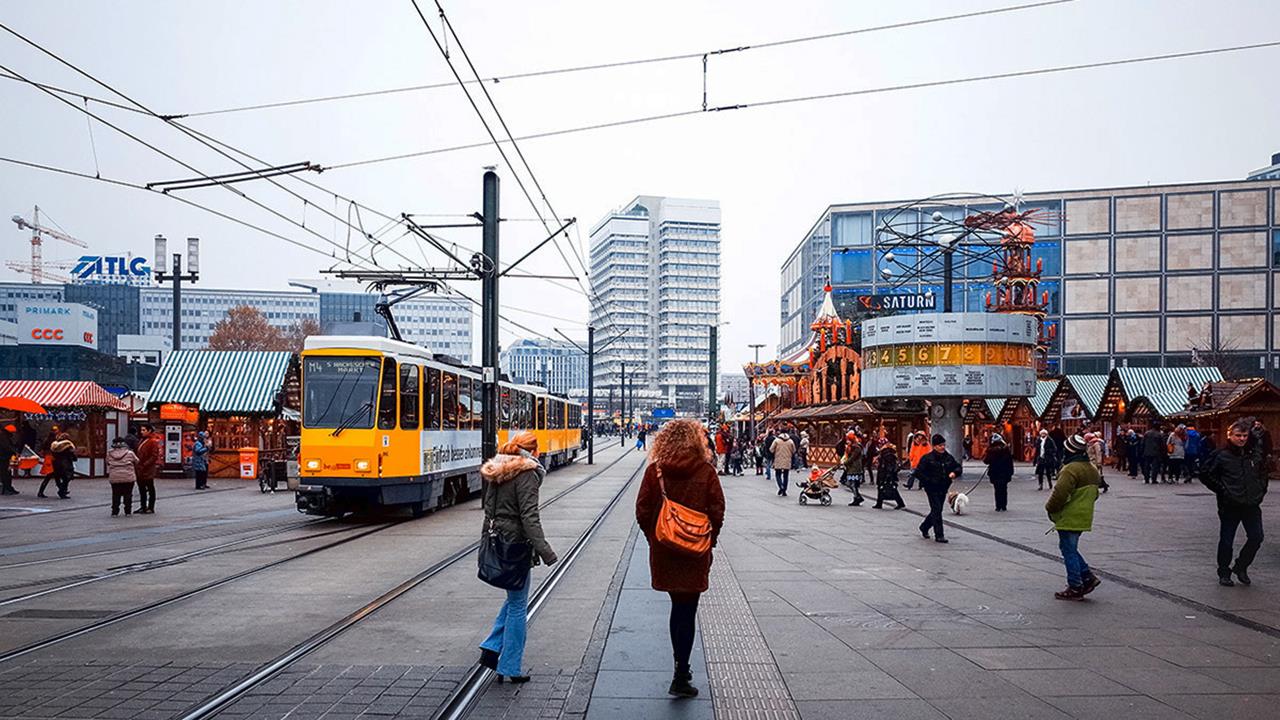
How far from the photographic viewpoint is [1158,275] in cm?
7631

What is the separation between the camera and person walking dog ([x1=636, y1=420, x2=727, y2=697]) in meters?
6.42

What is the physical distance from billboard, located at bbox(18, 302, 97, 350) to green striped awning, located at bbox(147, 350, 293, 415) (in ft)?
152

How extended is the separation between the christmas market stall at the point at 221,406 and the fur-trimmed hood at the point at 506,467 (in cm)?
2886

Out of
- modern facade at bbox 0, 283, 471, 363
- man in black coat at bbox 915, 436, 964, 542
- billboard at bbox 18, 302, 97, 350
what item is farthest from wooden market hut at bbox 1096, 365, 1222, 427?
modern facade at bbox 0, 283, 471, 363

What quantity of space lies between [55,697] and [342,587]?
4598 mm

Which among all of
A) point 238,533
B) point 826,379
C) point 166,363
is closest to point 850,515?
point 238,533

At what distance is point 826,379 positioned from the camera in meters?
50.7

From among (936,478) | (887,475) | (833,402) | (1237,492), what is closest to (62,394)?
(887,475)

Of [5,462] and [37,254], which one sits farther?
[37,254]

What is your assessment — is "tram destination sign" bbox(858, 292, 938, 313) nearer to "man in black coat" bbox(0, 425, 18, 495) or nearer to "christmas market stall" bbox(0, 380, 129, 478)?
"christmas market stall" bbox(0, 380, 129, 478)

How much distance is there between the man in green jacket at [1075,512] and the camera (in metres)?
10.2

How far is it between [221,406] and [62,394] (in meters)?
4.69

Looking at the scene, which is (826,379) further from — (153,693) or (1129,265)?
(153,693)

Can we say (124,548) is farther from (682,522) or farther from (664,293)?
(664,293)
